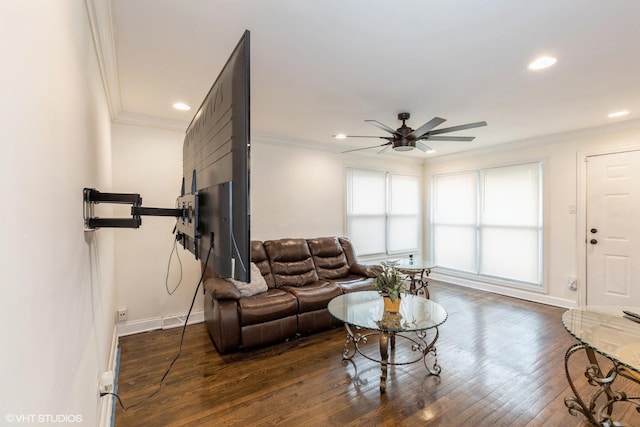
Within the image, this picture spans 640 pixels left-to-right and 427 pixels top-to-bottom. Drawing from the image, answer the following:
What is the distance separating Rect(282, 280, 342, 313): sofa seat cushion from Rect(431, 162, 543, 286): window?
322 cm

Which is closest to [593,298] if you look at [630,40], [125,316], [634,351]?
[634,351]

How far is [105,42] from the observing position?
182cm

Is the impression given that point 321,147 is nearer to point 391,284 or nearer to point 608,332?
point 391,284

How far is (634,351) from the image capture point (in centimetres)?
160

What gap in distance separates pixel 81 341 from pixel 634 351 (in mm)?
2749

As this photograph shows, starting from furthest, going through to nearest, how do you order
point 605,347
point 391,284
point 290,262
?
point 290,262 < point 391,284 < point 605,347

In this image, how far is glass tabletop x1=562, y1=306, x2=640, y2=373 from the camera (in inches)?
61.7

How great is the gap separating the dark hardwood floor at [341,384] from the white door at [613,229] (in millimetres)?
1218

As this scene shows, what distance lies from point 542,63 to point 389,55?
3.89ft

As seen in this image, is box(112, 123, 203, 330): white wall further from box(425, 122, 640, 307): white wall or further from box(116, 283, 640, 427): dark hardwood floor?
box(425, 122, 640, 307): white wall

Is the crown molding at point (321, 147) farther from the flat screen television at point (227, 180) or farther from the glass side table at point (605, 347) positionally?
the glass side table at point (605, 347)

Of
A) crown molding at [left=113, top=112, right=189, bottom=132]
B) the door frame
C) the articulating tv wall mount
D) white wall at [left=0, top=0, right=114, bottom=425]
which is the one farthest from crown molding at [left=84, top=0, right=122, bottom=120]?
the door frame

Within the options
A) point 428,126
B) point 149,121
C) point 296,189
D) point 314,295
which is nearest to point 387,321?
point 314,295

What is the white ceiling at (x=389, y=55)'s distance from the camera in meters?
1.64
